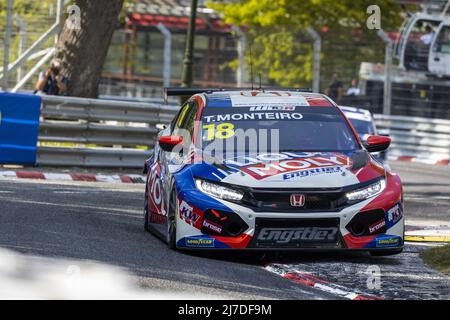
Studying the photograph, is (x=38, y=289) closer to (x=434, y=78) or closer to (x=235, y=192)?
(x=235, y=192)

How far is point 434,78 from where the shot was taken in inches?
1329

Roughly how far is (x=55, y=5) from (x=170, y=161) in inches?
546

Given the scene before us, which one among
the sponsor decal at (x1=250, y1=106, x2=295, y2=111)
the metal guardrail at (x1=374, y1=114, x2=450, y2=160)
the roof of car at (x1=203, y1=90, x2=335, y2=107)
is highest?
the roof of car at (x1=203, y1=90, x2=335, y2=107)

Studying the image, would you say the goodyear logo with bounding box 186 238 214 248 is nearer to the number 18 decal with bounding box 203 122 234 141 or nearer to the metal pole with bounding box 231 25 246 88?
the number 18 decal with bounding box 203 122 234 141

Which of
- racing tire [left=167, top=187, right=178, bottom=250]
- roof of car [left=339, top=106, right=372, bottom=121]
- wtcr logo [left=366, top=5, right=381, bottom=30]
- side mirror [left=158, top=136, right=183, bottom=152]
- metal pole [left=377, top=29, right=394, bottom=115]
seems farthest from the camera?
metal pole [left=377, top=29, right=394, bottom=115]

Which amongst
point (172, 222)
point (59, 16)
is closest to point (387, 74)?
point (59, 16)

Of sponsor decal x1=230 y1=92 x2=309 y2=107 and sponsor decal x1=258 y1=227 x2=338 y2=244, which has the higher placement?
sponsor decal x1=230 y1=92 x2=309 y2=107

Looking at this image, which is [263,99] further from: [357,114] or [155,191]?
[357,114]

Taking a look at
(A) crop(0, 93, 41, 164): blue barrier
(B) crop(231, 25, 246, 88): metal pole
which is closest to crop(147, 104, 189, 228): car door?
(A) crop(0, 93, 41, 164): blue barrier

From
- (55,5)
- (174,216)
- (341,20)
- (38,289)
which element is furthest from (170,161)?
(341,20)

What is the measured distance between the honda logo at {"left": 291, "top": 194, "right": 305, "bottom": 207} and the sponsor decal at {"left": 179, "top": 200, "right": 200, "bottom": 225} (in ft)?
2.68

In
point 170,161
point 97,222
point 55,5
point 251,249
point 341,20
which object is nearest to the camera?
point 251,249

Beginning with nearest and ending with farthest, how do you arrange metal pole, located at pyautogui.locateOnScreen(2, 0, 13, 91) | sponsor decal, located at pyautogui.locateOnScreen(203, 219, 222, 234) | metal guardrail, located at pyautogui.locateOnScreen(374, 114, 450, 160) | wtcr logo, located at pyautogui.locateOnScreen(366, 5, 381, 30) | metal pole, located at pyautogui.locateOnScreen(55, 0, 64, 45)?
sponsor decal, located at pyautogui.locateOnScreen(203, 219, 222, 234), metal pole, located at pyautogui.locateOnScreen(2, 0, 13, 91), metal pole, located at pyautogui.locateOnScreen(55, 0, 64, 45), wtcr logo, located at pyautogui.locateOnScreen(366, 5, 381, 30), metal guardrail, located at pyautogui.locateOnScreen(374, 114, 450, 160)

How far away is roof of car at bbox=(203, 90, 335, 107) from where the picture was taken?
1264cm
